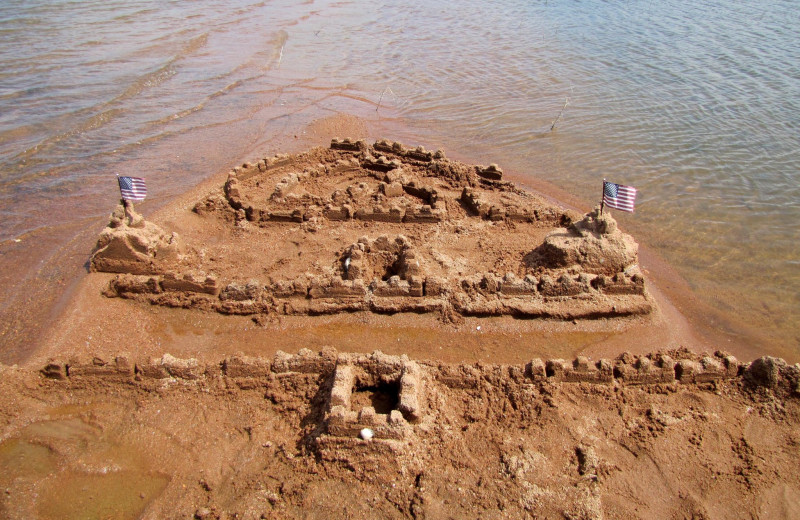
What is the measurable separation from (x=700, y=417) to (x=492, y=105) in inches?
521

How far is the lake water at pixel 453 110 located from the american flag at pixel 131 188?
2147 millimetres

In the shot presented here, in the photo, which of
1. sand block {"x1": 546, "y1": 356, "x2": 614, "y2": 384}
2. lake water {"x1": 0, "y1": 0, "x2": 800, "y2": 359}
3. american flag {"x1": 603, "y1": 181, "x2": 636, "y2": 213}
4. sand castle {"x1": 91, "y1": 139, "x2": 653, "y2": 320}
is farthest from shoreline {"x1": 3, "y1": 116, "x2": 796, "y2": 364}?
american flag {"x1": 603, "y1": 181, "x2": 636, "y2": 213}

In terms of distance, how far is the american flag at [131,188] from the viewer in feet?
27.2

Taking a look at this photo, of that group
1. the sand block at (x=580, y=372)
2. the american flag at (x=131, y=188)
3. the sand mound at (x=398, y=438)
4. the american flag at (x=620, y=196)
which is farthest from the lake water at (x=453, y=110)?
the sand block at (x=580, y=372)

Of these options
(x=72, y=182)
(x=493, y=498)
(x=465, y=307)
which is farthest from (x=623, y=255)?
(x=72, y=182)

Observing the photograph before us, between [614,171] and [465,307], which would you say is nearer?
[465,307]

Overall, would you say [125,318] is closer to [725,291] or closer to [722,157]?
[725,291]

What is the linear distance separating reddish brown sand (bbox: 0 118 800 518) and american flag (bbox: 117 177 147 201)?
2142mm

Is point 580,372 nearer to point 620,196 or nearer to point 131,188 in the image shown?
Answer: point 620,196

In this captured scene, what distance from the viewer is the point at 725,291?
30.1 feet

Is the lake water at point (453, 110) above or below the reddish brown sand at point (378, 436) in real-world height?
above

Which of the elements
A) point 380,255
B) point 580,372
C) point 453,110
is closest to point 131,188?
point 380,255

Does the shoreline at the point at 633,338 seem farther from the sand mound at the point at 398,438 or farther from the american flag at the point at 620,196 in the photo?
the american flag at the point at 620,196

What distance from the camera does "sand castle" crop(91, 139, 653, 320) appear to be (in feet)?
25.8
